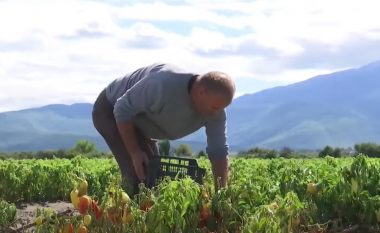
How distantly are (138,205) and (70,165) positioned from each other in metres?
8.78

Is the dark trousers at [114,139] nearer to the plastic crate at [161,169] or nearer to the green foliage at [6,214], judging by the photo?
the plastic crate at [161,169]

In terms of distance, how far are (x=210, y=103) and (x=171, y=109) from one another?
52 centimetres

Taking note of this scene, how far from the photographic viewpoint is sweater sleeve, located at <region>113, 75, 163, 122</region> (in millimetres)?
5129

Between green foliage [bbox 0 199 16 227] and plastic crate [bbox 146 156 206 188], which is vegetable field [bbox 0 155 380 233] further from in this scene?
green foliage [bbox 0 199 16 227]

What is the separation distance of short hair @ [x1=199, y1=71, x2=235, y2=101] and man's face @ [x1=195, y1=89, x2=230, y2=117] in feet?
0.11

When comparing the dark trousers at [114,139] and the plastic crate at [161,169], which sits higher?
the dark trousers at [114,139]

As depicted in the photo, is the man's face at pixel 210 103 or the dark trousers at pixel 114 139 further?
the dark trousers at pixel 114 139

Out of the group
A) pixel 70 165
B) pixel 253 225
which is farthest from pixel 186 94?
pixel 70 165

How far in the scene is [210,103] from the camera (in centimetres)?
481

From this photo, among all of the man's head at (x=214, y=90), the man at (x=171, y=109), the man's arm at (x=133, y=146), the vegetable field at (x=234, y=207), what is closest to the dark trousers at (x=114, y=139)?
the man at (x=171, y=109)

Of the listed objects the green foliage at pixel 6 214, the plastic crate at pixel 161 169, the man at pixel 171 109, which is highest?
the man at pixel 171 109

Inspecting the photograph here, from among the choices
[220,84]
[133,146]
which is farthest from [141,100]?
[220,84]

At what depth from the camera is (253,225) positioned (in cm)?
315

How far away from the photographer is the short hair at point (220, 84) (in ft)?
15.3
